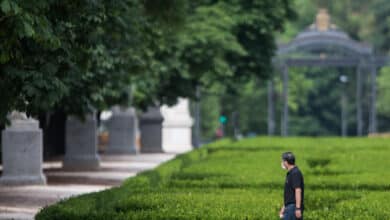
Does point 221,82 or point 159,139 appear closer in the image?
point 221,82

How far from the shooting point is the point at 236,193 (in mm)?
16547

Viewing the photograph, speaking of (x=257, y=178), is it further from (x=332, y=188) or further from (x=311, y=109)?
(x=311, y=109)

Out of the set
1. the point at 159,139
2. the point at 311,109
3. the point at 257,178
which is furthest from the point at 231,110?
the point at 257,178

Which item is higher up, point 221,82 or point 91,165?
point 221,82

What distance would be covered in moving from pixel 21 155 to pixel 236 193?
9659 millimetres

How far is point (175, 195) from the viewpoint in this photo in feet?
51.2

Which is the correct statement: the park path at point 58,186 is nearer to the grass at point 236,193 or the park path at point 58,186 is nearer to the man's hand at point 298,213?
the grass at point 236,193

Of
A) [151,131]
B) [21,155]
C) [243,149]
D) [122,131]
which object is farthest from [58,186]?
[151,131]

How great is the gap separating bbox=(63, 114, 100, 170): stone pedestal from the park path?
48 centimetres

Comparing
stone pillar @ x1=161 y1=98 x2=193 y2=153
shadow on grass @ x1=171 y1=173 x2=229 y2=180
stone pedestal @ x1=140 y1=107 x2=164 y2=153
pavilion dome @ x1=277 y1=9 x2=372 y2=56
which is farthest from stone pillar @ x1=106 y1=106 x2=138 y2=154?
shadow on grass @ x1=171 y1=173 x2=229 y2=180

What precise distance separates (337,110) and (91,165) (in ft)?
211

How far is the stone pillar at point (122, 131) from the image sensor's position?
4538cm

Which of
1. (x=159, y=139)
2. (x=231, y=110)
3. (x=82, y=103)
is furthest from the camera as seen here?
(x=231, y=110)

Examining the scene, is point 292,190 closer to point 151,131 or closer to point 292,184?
point 292,184
